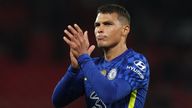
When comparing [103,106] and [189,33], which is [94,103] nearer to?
[103,106]

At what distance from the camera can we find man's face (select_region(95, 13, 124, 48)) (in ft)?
14.7

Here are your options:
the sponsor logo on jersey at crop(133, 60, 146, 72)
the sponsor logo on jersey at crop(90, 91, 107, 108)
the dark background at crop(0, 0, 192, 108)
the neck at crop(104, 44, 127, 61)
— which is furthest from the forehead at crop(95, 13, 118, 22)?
the dark background at crop(0, 0, 192, 108)

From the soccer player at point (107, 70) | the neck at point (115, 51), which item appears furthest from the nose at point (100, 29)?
the neck at point (115, 51)

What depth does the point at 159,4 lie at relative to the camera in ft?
44.1

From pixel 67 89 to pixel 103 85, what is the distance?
744mm

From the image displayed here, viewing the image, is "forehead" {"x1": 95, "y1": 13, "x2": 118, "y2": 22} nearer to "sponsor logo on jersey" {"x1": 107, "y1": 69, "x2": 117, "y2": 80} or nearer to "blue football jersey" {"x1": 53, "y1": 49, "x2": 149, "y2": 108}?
"blue football jersey" {"x1": 53, "y1": 49, "x2": 149, "y2": 108}

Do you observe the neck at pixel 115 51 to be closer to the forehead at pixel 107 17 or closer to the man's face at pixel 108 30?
the man's face at pixel 108 30

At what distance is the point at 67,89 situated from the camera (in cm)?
476

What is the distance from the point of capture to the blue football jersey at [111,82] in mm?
4113

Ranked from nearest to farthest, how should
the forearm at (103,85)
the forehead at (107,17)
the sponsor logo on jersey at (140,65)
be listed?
1. the forearm at (103,85)
2. the sponsor logo on jersey at (140,65)
3. the forehead at (107,17)

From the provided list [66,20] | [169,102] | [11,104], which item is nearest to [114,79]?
[11,104]

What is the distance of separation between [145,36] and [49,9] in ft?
7.62

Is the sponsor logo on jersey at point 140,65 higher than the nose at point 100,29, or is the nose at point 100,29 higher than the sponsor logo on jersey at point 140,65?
the nose at point 100,29

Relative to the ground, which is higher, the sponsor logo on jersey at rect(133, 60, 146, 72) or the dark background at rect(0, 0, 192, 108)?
the sponsor logo on jersey at rect(133, 60, 146, 72)
